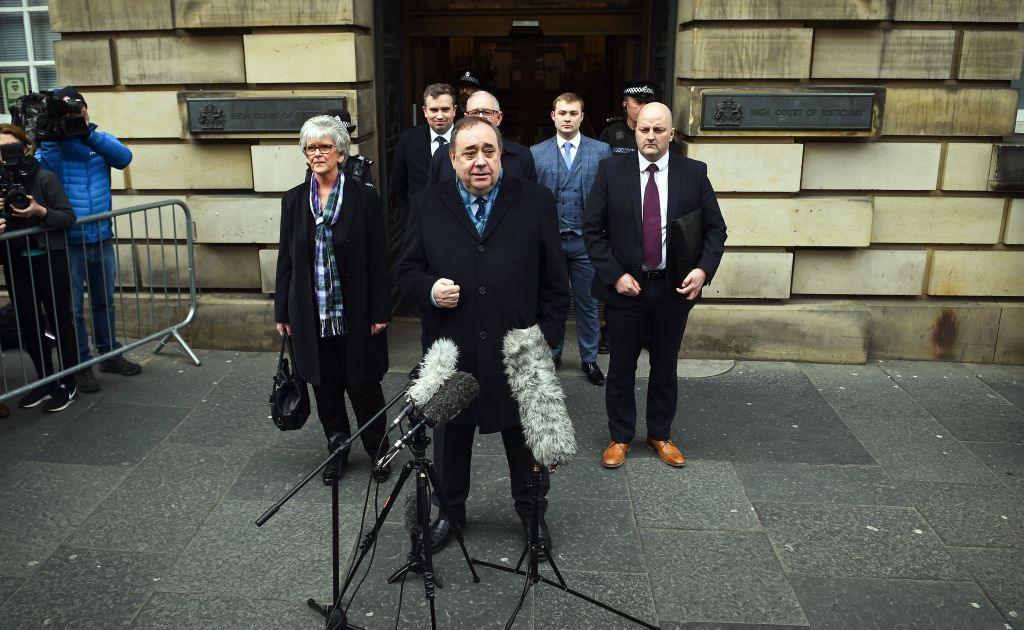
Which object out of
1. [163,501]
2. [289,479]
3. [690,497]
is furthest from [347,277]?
[690,497]

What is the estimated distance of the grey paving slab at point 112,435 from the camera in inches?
225

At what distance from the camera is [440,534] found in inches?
183

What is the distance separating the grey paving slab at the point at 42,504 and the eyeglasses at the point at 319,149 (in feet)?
7.41

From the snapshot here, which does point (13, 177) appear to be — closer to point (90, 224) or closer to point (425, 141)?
point (90, 224)

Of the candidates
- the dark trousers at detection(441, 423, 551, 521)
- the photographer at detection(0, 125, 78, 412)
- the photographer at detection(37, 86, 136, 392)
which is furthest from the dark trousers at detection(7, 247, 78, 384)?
the dark trousers at detection(441, 423, 551, 521)

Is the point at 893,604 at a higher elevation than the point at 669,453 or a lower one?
lower

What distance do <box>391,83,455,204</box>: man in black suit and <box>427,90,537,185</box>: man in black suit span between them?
0.29 meters

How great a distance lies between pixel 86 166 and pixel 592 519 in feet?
15.1

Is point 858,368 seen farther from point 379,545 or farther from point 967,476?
point 379,545

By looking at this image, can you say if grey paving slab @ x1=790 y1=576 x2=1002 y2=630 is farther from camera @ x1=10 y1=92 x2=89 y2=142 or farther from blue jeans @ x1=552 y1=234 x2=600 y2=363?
camera @ x1=10 y1=92 x2=89 y2=142

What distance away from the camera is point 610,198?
17.8 feet

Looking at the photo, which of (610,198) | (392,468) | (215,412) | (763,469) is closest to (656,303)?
(610,198)

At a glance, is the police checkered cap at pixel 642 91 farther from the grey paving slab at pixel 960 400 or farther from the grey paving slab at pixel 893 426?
the grey paving slab at pixel 960 400

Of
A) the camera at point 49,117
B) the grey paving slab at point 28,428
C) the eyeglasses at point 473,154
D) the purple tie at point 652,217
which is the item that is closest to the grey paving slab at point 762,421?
the purple tie at point 652,217
